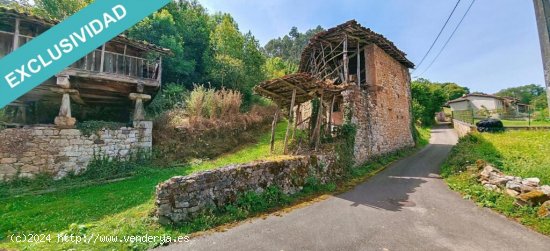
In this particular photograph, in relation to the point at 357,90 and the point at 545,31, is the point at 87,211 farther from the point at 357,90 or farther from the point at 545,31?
the point at 357,90

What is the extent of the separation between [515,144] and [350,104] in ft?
21.4

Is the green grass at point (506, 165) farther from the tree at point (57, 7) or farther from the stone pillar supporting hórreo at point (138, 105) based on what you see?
the tree at point (57, 7)

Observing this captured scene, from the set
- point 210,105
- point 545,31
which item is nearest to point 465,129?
point 545,31

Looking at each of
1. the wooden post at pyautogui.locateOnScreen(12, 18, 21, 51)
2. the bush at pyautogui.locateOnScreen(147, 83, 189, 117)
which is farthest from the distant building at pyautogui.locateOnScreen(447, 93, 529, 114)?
the wooden post at pyautogui.locateOnScreen(12, 18, 21, 51)

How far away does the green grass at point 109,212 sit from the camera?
4.55 meters

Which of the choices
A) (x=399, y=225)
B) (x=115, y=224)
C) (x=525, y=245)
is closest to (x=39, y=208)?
(x=115, y=224)

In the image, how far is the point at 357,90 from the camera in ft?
36.4

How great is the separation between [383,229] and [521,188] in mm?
3752

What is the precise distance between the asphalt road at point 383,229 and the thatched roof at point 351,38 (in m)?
7.84

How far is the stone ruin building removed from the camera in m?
9.05

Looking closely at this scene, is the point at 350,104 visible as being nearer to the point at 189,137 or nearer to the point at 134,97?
the point at 189,137

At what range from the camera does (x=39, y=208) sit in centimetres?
607

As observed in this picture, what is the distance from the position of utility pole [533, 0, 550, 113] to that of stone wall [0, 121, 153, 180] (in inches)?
499

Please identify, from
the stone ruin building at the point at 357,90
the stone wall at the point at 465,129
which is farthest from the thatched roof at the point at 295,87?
the stone wall at the point at 465,129
